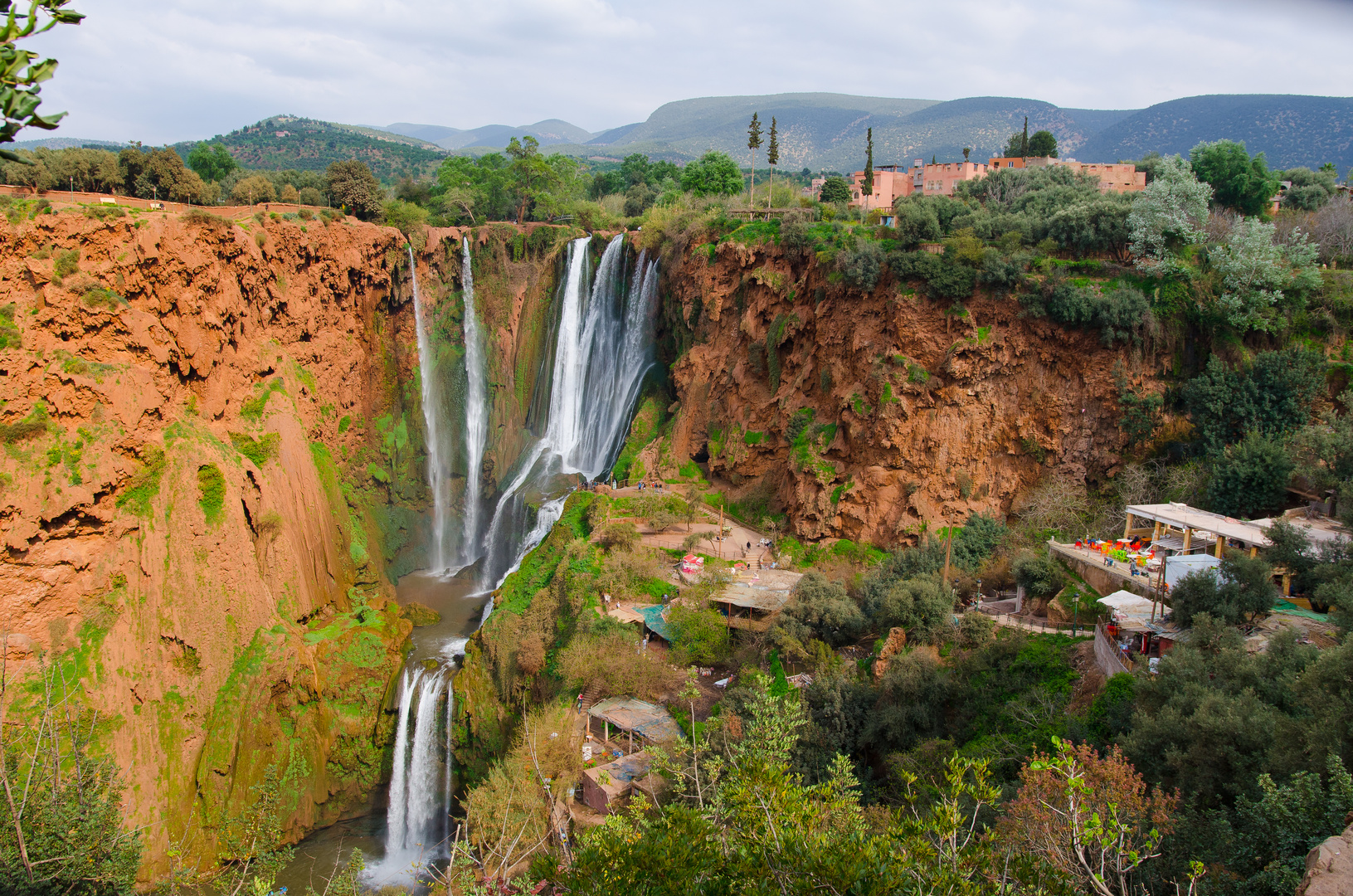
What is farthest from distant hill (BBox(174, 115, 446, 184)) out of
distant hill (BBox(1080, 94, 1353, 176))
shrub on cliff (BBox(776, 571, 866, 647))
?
distant hill (BBox(1080, 94, 1353, 176))

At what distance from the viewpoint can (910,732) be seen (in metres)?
17.9

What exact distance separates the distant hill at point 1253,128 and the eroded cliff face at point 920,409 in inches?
2516

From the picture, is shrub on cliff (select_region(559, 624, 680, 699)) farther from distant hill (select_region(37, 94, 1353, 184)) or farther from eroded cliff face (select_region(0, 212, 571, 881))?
distant hill (select_region(37, 94, 1353, 184))

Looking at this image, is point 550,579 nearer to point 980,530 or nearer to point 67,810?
point 980,530

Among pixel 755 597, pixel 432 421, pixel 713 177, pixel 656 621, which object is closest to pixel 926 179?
pixel 713 177

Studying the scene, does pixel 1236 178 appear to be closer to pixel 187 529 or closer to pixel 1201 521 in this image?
pixel 1201 521

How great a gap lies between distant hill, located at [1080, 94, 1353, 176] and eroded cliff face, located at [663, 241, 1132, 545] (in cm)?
6391

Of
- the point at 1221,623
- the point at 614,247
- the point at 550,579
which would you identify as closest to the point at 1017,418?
the point at 1221,623

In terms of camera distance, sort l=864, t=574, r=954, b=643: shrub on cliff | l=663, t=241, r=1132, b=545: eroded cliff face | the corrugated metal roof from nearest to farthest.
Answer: the corrugated metal roof, l=864, t=574, r=954, b=643: shrub on cliff, l=663, t=241, r=1132, b=545: eroded cliff face

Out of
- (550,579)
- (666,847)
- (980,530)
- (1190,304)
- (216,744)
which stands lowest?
(216,744)

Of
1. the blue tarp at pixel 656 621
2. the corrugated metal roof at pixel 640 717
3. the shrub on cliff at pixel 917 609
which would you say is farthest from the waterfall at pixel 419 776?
the shrub on cliff at pixel 917 609

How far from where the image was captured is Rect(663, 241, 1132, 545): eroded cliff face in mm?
27922

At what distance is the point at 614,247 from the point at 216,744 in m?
29.0

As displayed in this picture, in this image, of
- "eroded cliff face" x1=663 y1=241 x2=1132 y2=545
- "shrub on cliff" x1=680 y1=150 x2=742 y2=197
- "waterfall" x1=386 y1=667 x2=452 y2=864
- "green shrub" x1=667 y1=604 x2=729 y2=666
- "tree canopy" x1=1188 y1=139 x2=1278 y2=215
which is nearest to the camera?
"green shrub" x1=667 y1=604 x2=729 y2=666
